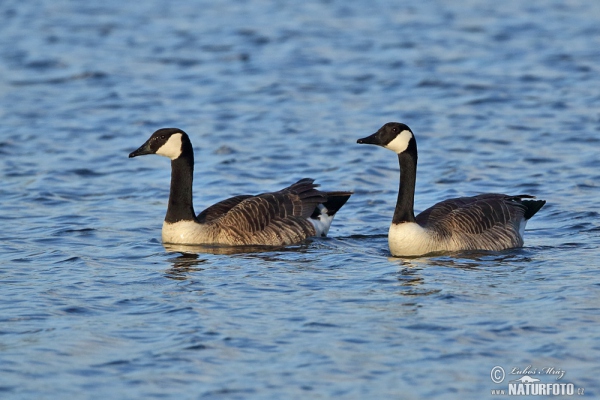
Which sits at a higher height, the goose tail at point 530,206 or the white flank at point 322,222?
the goose tail at point 530,206

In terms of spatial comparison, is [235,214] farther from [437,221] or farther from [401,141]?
[437,221]

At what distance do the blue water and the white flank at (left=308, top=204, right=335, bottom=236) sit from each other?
0.18 metres

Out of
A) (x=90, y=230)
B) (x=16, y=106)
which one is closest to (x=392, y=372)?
(x=90, y=230)

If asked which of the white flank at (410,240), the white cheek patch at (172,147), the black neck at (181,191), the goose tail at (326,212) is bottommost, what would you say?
the white flank at (410,240)

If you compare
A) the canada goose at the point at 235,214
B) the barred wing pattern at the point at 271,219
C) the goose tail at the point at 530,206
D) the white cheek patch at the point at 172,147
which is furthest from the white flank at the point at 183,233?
the goose tail at the point at 530,206

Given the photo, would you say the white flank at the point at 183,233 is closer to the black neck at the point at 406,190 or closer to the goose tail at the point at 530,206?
the black neck at the point at 406,190

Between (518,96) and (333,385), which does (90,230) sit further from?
(518,96)

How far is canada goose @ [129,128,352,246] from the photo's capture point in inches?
473

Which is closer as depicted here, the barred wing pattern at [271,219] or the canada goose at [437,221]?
the canada goose at [437,221]

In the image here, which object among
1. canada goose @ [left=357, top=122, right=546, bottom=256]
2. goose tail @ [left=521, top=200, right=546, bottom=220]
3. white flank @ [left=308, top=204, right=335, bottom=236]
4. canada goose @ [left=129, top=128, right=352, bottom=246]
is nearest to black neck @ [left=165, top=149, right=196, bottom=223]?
canada goose @ [left=129, top=128, right=352, bottom=246]

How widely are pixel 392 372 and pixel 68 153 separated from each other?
10348 mm

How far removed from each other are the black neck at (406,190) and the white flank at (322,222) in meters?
1.31

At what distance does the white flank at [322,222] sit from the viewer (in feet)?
40.8

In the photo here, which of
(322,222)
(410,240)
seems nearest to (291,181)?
(322,222)
